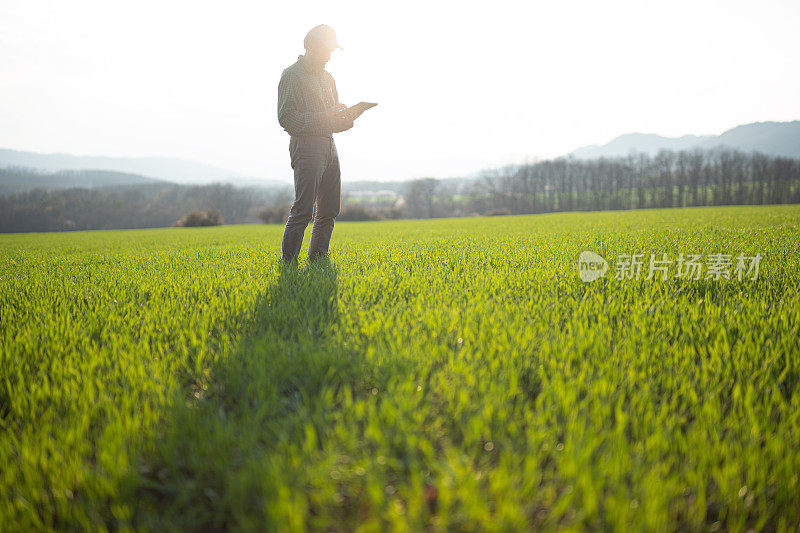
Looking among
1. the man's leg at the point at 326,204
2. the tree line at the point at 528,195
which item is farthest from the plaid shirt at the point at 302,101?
the tree line at the point at 528,195

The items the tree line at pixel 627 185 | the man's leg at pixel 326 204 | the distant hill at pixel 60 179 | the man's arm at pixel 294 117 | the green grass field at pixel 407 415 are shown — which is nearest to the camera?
the green grass field at pixel 407 415

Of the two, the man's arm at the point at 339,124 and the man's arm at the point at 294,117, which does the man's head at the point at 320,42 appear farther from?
the man's arm at the point at 339,124

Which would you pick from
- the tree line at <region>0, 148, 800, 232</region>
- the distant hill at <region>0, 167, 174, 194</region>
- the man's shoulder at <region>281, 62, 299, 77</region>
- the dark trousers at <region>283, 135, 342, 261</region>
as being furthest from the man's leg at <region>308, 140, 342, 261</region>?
the distant hill at <region>0, 167, 174, 194</region>

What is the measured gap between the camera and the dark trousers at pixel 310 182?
458 centimetres

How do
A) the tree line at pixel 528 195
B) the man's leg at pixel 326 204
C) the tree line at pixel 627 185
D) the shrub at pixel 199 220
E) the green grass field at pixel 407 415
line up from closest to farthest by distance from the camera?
→ 1. the green grass field at pixel 407 415
2. the man's leg at pixel 326 204
3. the shrub at pixel 199 220
4. the tree line at pixel 528 195
5. the tree line at pixel 627 185

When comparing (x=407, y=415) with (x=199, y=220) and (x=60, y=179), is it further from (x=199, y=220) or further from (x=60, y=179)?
(x=60, y=179)

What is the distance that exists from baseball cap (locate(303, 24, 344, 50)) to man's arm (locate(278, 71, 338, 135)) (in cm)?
51

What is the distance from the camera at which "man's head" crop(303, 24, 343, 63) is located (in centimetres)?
452

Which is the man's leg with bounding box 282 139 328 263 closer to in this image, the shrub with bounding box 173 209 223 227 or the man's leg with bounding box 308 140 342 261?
the man's leg with bounding box 308 140 342 261

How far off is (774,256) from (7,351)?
7.18 meters

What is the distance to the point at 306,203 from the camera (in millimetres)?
4613

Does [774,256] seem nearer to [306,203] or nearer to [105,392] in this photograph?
[306,203]

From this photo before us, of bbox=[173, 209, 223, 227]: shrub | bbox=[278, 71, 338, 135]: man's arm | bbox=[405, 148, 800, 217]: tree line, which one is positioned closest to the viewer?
bbox=[278, 71, 338, 135]: man's arm

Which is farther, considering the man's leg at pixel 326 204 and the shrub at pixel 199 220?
the shrub at pixel 199 220
